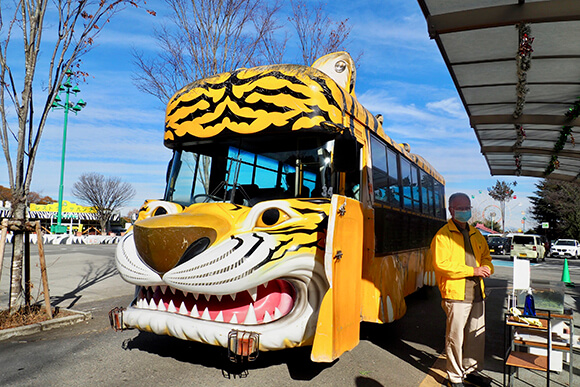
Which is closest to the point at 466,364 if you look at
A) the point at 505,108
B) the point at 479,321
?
the point at 479,321

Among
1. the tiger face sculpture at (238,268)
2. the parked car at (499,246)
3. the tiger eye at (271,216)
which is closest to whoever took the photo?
the tiger face sculpture at (238,268)

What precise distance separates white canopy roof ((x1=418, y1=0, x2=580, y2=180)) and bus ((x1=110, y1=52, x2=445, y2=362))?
4.88 ft

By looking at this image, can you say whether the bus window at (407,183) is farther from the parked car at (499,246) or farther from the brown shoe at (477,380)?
the parked car at (499,246)

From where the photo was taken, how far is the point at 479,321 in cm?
438

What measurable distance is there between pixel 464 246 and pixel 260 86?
9.04ft

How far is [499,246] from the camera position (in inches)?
1300

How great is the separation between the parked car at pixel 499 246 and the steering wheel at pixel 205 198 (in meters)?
31.7

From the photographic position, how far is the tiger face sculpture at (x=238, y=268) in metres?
3.82

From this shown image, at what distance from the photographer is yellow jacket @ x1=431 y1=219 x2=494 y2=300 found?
168 inches

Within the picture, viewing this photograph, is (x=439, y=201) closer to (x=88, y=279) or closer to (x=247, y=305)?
(x=247, y=305)

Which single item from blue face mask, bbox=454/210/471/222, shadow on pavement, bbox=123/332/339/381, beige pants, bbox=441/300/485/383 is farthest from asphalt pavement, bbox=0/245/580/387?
blue face mask, bbox=454/210/471/222

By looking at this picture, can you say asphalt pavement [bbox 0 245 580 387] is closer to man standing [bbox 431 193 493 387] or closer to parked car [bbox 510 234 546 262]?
man standing [bbox 431 193 493 387]

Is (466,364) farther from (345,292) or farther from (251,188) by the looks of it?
(251,188)

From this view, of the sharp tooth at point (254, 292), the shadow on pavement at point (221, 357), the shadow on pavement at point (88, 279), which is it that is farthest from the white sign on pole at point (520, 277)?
the shadow on pavement at point (88, 279)
